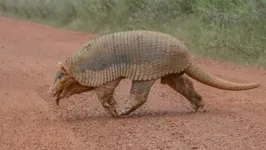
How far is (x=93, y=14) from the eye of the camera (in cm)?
2117

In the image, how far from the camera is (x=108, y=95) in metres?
9.41

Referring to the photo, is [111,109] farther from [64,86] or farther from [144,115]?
[64,86]

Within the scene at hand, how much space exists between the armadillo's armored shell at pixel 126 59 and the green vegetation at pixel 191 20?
478 centimetres

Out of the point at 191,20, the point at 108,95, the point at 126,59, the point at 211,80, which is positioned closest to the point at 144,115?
the point at 108,95

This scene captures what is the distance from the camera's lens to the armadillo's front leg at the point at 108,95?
9.36m

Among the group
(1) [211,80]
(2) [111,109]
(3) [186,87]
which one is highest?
(1) [211,80]

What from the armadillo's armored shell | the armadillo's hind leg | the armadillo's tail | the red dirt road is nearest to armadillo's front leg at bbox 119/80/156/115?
the armadillo's armored shell

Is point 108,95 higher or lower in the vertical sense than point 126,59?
lower

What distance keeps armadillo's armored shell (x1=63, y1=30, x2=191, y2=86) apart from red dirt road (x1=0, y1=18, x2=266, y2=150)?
21.1 inches

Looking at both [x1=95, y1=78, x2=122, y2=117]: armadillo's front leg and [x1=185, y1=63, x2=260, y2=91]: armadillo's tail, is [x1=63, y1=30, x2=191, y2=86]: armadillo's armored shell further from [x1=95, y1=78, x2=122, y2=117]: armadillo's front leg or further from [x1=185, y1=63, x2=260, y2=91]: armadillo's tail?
[x1=185, y1=63, x2=260, y2=91]: armadillo's tail

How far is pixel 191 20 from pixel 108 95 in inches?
313

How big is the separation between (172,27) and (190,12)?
1.72ft

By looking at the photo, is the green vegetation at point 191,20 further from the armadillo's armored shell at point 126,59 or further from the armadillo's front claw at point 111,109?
the armadillo's front claw at point 111,109

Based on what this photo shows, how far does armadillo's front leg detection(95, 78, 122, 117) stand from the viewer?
9.36 metres
